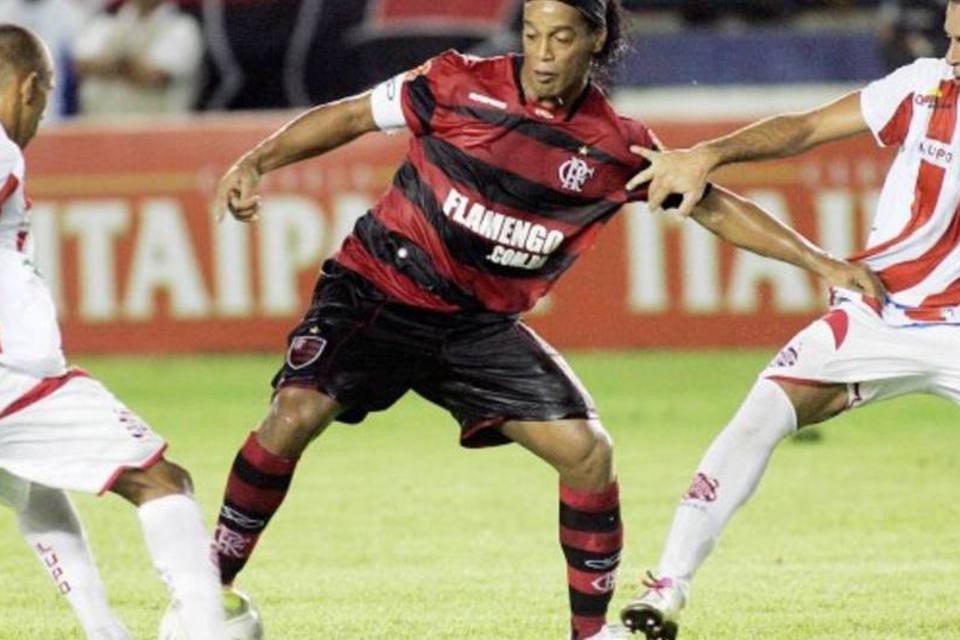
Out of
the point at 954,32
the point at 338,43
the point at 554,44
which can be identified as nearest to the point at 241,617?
the point at 554,44

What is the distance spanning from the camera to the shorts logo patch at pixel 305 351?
7.71 meters

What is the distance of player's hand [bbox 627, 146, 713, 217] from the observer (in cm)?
747

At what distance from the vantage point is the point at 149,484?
6715 millimetres

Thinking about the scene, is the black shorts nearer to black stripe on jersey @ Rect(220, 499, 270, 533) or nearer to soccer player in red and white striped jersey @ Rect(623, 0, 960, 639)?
black stripe on jersey @ Rect(220, 499, 270, 533)

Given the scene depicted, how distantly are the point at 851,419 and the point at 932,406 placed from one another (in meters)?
0.75

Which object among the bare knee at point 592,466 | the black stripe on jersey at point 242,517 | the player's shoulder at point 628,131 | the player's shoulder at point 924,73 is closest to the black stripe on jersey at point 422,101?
the player's shoulder at point 628,131

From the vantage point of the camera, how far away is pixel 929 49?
54.2 ft

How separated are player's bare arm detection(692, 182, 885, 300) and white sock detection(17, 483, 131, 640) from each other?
211 centimetres

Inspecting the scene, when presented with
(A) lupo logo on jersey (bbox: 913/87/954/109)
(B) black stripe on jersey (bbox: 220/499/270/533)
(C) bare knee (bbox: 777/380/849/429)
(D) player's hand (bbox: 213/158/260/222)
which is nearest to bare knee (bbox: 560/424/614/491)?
(C) bare knee (bbox: 777/380/849/429)

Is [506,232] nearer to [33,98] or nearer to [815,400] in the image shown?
[815,400]

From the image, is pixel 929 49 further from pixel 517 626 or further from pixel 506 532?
pixel 517 626

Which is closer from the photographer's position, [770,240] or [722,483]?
[770,240]

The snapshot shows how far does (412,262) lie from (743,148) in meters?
1.10

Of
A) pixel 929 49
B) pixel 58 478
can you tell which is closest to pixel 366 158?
pixel 929 49
